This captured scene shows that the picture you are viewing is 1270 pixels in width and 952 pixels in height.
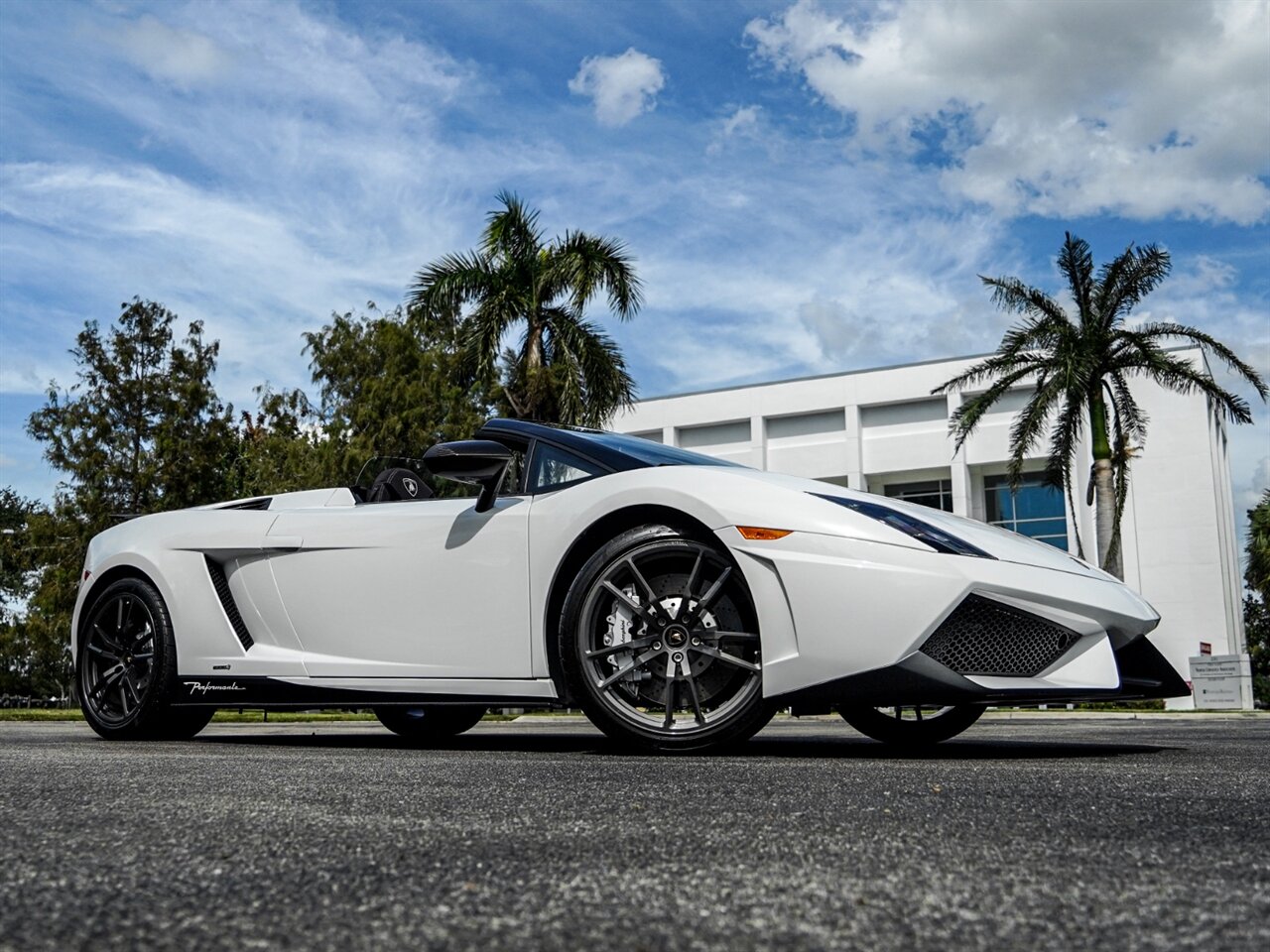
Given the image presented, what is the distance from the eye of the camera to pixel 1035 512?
1715 inches

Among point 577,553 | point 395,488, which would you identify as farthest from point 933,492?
point 577,553

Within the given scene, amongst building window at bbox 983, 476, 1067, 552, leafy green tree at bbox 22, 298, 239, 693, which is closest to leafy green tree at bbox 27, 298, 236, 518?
leafy green tree at bbox 22, 298, 239, 693

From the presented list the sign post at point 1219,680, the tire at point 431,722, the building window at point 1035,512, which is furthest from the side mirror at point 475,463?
the building window at point 1035,512

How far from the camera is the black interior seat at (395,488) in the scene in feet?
18.2

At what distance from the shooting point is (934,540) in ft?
13.3

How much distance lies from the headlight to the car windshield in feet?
2.07

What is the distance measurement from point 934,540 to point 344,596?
2.40 metres

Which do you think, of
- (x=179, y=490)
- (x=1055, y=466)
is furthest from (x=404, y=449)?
(x=1055, y=466)

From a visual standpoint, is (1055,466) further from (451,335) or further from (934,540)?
(934,540)

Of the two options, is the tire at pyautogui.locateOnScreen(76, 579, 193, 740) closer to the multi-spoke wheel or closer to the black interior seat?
the multi-spoke wheel

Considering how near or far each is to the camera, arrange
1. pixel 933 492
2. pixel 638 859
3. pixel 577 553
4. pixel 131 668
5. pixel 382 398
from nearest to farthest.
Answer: pixel 638 859 < pixel 577 553 < pixel 131 668 < pixel 382 398 < pixel 933 492

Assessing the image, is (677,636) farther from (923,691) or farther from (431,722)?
(431,722)

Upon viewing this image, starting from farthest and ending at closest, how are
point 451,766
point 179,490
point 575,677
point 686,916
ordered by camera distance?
point 179,490 < point 575,677 < point 451,766 < point 686,916

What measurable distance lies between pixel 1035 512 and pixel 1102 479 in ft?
56.4
